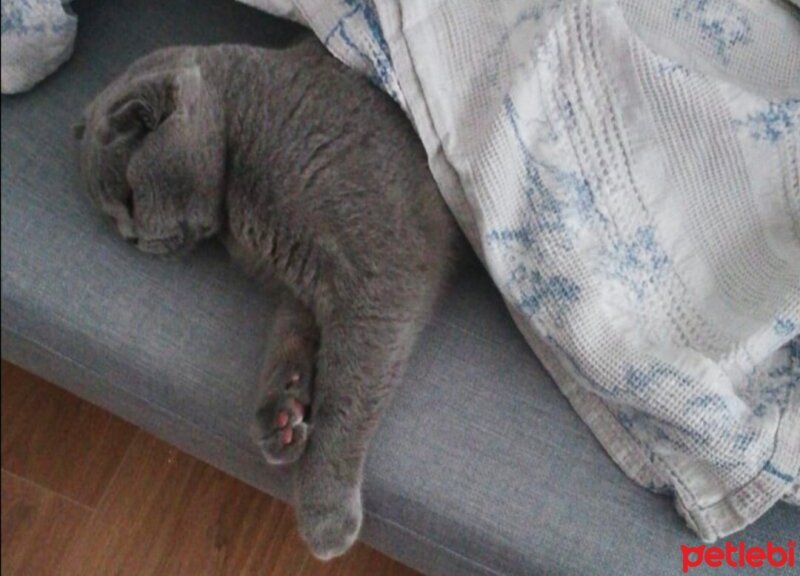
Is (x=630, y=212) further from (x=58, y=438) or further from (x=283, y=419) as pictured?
(x=58, y=438)

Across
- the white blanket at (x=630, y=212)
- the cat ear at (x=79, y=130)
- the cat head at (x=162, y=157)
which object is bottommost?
the cat ear at (x=79, y=130)

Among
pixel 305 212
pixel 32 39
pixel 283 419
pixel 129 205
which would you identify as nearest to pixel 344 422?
pixel 283 419

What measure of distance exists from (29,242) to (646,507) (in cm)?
77

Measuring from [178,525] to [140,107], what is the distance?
1.54 ft

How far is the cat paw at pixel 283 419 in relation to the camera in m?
0.94

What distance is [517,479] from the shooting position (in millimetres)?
937

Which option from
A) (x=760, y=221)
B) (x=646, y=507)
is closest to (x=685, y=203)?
(x=760, y=221)

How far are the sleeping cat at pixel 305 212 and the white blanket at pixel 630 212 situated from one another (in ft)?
0.21

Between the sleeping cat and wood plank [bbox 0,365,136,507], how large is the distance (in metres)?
0.27

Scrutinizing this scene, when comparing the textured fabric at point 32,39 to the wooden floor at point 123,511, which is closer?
the wooden floor at point 123,511

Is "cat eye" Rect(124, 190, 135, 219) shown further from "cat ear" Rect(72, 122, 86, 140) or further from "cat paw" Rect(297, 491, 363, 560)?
"cat paw" Rect(297, 491, 363, 560)

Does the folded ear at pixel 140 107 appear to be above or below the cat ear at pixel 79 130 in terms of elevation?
above

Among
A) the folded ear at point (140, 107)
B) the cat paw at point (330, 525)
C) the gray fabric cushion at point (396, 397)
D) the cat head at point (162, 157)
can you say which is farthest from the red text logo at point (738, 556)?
the folded ear at point (140, 107)

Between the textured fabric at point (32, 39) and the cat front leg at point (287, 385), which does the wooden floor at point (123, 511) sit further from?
the textured fabric at point (32, 39)
